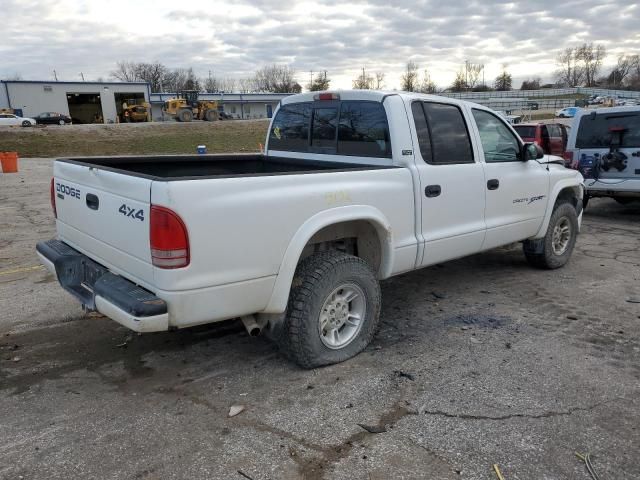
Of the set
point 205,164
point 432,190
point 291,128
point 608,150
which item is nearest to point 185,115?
point 608,150

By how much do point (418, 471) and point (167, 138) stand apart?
3721 centimetres

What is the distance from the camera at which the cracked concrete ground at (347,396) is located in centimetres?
275

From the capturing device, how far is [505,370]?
3.72 meters

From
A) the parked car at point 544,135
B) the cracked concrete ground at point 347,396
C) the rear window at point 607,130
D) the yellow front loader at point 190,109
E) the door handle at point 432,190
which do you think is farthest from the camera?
the yellow front loader at point 190,109

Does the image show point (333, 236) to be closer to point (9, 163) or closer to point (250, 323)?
point (250, 323)

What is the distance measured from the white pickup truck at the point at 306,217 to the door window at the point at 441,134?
0.01 meters

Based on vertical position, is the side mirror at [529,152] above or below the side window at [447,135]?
below

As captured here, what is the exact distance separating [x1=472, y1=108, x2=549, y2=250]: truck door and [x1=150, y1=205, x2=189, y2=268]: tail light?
3.07 metres

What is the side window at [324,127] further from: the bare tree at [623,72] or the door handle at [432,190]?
the bare tree at [623,72]

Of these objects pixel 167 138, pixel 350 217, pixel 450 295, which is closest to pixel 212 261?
pixel 350 217

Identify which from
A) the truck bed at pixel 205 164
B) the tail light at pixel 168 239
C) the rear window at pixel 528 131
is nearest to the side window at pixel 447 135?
the truck bed at pixel 205 164

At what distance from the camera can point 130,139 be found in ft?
121

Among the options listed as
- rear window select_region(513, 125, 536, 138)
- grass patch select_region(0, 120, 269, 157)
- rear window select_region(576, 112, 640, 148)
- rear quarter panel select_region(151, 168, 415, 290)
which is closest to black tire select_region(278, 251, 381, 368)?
rear quarter panel select_region(151, 168, 415, 290)

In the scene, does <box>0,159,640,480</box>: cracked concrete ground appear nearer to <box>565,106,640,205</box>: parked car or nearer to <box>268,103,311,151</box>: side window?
<box>268,103,311,151</box>: side window
